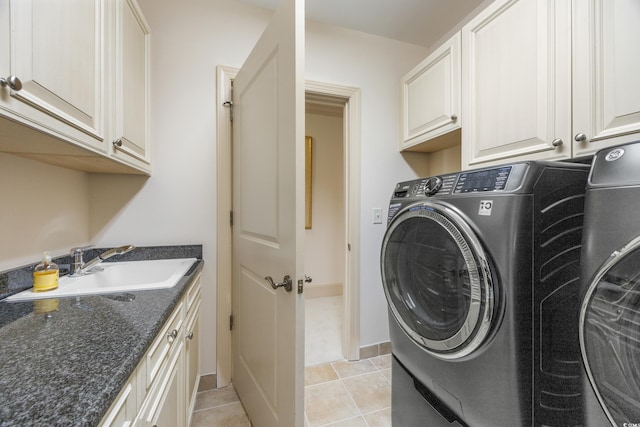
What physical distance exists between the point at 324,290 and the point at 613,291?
2.94 metres

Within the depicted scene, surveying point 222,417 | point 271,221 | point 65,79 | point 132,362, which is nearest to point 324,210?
point 271,221

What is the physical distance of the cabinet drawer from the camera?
0.69 m

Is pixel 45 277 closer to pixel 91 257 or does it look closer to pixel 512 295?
pixel 91 257

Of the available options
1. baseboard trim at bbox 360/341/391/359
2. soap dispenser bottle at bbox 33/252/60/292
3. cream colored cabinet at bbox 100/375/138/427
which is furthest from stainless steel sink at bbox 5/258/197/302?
baseboard trim at bbox 360/341/391/359

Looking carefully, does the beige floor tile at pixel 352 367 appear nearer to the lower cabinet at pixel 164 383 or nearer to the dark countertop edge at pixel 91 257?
the lower cabinet at pixel 164 383

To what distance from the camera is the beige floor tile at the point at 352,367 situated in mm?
1798

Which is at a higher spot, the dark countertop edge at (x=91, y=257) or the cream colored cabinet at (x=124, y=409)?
the dark countertop edge at (x=91, y=257)

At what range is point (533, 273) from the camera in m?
0.74

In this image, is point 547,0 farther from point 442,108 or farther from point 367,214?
point 367,214

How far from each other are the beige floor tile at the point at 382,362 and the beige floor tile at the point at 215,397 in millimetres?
993

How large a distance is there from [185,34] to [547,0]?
1.90 metres

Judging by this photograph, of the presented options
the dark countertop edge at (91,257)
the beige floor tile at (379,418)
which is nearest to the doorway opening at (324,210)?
the beige floor tile at (379,418)

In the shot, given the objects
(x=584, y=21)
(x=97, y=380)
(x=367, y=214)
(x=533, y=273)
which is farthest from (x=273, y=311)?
(x=584, y=21)

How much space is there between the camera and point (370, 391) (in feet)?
5.31
